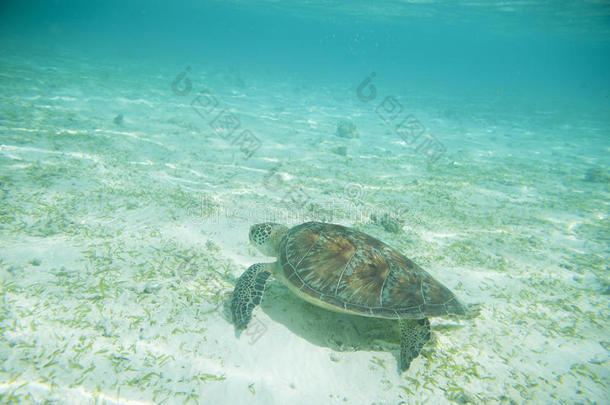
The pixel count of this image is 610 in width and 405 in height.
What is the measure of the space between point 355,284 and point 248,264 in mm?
1903

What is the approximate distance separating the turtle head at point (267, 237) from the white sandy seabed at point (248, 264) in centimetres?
51

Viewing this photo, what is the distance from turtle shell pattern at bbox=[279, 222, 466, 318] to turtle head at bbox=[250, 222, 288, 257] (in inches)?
17.8

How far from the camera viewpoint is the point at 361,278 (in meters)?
3.12

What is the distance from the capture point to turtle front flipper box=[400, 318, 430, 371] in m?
2.80

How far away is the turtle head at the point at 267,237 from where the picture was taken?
3.99 meters

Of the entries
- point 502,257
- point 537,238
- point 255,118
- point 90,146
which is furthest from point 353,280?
point 255,118

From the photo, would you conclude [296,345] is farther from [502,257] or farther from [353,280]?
[502,257]

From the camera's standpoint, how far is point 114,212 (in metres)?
4.96

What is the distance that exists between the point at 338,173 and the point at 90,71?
75.7 feet

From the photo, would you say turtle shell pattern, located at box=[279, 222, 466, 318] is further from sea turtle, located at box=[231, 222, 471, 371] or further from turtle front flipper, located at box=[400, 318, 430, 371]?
turtle front flipper, located at box=[400, 318, 430, 371]

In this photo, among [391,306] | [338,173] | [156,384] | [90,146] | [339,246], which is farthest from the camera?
[338,173]

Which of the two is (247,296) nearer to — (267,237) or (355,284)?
(267,237)
